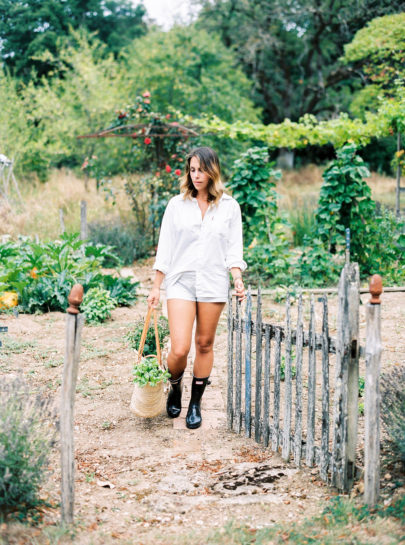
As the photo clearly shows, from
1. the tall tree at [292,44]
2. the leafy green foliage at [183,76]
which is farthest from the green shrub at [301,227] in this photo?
the tall tree at [292,44]

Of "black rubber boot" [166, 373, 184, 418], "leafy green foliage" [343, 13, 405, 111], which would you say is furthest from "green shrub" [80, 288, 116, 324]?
"leafy green foliage" [343, 13, 405, 111]

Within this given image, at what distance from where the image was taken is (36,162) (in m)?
18.1

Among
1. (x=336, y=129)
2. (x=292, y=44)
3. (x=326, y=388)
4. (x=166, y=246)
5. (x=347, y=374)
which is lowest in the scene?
(x=326, y=388)

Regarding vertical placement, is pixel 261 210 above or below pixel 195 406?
above

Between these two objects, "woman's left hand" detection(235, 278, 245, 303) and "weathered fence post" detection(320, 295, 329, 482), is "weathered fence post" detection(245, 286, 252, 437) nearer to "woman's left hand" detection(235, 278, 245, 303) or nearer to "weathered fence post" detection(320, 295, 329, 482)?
"woman's left hand" detection(235, 278, 245, 303)

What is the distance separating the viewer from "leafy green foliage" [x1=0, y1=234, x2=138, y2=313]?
6.85 meters

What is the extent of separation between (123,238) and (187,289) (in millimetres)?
6617

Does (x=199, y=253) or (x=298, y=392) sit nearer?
(x=298, y=392)

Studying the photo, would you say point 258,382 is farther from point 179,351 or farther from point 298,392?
point 179,351

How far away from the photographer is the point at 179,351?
3.77 m

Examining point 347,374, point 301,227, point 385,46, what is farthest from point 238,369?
point 385,46

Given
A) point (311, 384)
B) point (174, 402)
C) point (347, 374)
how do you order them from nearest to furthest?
point (347, 374)
point (311, 384)
point (174, 402)

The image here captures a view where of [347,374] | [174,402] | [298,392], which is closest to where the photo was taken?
[347,374]

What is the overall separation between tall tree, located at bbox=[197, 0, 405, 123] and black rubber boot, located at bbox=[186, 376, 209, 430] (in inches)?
745
